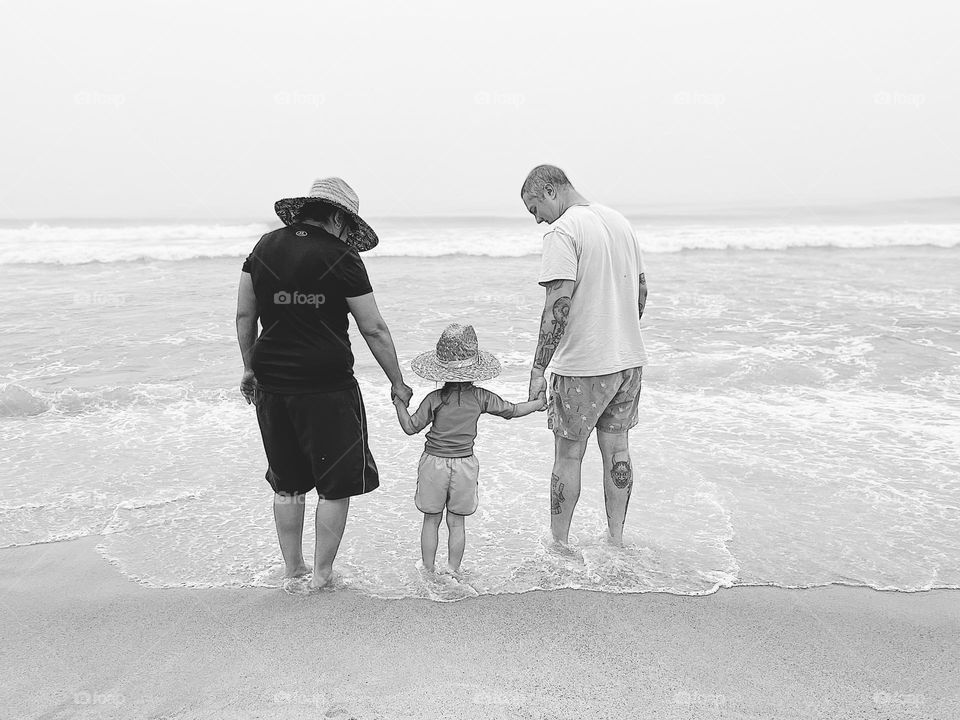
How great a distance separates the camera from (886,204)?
37.5m

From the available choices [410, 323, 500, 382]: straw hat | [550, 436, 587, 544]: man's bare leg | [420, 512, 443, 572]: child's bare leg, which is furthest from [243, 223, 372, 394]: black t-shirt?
[550, 436, 587, 544]: man's bare leg

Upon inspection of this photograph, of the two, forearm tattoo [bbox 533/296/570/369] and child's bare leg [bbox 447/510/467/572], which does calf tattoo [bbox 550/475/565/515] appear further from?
forearm tattoo [bbox 533/296/570/369]

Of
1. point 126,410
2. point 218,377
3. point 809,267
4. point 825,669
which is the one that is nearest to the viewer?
point 825,669

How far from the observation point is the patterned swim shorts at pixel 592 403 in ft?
11.2

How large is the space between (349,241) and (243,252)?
17.7 metres

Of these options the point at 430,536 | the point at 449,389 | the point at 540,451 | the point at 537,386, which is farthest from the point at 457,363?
the point at 540,451

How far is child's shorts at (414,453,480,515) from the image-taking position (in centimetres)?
325

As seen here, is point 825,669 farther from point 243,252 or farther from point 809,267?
point 243,252

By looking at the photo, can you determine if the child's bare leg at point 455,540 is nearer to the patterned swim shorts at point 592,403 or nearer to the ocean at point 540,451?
the ocean at point 540,451

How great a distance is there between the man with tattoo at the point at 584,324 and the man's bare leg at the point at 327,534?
1.01 m

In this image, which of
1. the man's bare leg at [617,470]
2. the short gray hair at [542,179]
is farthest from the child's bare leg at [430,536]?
the short gray hair at [542,179]

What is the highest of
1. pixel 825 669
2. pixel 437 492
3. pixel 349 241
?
pixel 349 241

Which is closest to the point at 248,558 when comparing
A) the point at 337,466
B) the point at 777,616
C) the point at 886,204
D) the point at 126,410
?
the point at 337,466

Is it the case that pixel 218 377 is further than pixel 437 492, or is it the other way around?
pixel 218 377
